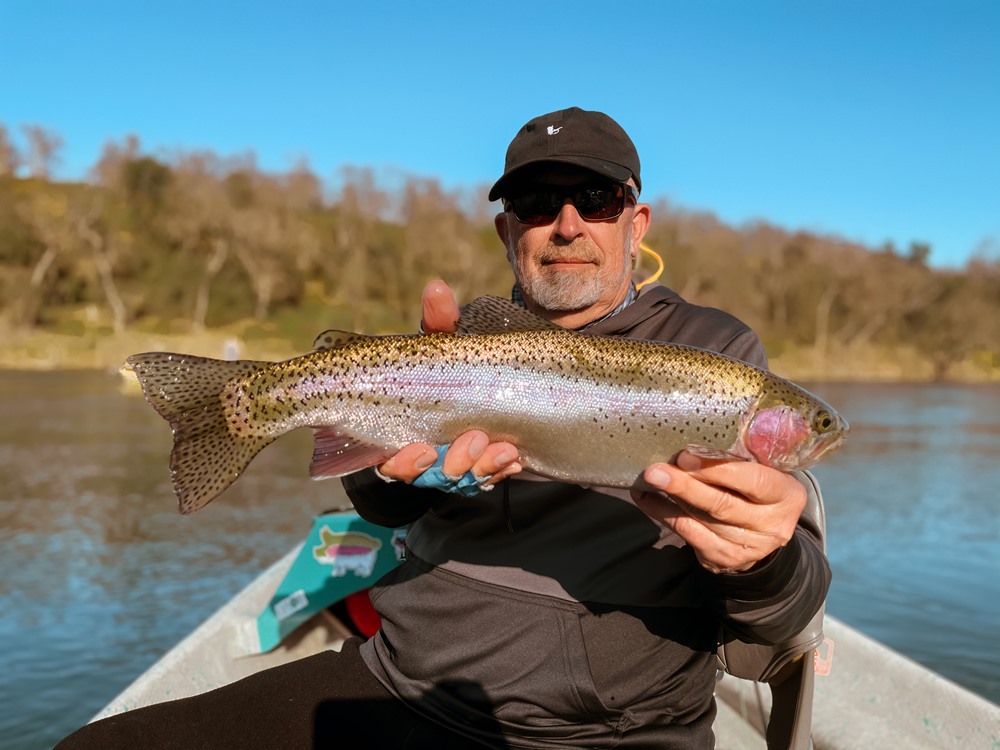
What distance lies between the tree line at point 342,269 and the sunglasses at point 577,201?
192 feet

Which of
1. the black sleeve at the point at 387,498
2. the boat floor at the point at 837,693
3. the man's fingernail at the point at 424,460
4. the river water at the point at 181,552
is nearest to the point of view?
the man's fingernail at the point at 424,460

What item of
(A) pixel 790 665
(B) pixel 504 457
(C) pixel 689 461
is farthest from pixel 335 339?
(A) pixel 790 665

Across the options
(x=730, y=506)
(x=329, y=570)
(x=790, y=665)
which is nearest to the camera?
(x=730, y=506)

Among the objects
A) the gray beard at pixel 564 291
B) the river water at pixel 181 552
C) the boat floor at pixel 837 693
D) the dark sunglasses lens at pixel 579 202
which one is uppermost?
the dark sunglasses lens at pixel 579 202

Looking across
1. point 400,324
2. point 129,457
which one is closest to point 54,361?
point 400,324

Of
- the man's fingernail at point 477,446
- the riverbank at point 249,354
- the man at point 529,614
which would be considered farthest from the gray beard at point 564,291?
the riverbank at point 249,354

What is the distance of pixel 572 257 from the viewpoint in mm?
3959

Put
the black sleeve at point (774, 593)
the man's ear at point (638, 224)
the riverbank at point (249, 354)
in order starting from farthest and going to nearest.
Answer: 1. the riverbank at point (249, 354)
2. the man's ear at point (638, 224)
3. the black sleeve at point (774, 593)

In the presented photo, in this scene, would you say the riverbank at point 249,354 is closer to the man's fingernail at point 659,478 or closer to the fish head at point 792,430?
the fish head at point 792,430

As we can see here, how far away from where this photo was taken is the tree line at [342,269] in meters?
65.9

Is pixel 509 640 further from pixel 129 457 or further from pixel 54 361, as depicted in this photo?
pixel 54 361

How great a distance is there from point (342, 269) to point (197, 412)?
75.2 metres

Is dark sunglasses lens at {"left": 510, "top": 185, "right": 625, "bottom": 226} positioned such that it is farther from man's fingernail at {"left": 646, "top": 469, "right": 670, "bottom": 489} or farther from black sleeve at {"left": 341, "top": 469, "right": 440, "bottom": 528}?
man's fingernail at {"left": 646, "top": 469, "right": 670, "bottom": 489}

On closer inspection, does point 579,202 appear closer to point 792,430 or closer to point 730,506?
point 792,430
